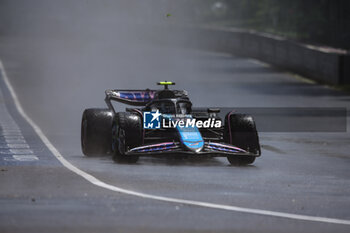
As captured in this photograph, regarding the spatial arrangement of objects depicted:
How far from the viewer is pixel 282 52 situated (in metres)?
47.1

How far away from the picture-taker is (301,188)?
14773 mm

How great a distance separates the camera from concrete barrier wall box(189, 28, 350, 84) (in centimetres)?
3944

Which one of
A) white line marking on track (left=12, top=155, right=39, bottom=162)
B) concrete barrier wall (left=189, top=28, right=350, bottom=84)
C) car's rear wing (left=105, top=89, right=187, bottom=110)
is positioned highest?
car's rear wing (left=105, top=89, right=187, bottom=110)

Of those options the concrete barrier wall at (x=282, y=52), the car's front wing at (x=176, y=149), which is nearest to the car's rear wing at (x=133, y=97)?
the car's front wing at (x=176, y=149)

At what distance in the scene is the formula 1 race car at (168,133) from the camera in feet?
56.5

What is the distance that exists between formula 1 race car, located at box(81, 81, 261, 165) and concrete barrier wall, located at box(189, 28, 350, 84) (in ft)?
67.0

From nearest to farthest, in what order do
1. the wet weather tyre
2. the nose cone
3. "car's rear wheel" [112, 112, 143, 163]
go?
the nose cone → "car's rear wheel" [112, 112, 143, 163] → the wet weather tyre

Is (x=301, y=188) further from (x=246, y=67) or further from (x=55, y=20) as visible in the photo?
(x=55, y=20)

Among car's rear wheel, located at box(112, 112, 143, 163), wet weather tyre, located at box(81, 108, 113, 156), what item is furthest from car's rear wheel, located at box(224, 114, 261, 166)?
wet weather tyre, located at box(81, 108, 113, 156)

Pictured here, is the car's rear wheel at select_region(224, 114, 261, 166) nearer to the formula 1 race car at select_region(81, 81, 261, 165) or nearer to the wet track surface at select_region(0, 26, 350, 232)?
the formula 1 race car at select_region(81, 81, 261, 165)

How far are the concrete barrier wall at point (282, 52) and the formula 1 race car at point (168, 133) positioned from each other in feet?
67.0

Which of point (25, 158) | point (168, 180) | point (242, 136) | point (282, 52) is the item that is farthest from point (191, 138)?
point (282, 52)

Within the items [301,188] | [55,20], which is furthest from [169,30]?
[301,188]

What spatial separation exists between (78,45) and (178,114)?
48.7 m
